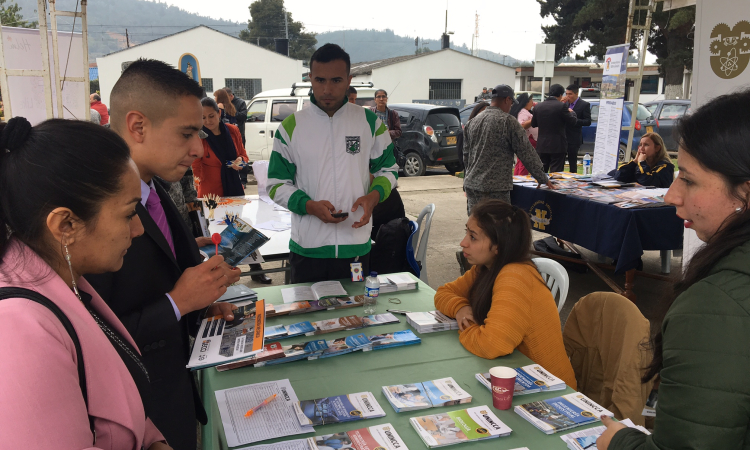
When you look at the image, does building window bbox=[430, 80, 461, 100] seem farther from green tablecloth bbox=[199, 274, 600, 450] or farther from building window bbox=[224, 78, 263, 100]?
green tablecloth bbox=[199, 274, 600, 450]

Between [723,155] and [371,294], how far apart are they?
1.48 metres

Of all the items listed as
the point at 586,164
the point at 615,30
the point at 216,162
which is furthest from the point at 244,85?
the point at 586,164

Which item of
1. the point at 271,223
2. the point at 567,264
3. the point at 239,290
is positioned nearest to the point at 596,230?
the point at 567,264

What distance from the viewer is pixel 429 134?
34.0 ft

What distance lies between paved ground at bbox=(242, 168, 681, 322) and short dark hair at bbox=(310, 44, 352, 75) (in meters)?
1.90

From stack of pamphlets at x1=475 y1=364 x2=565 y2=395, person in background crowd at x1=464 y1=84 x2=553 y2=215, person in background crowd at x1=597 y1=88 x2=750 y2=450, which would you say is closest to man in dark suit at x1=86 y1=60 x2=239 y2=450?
stack of pamphlets at x1=475 y1=364 x2=565 y2=395

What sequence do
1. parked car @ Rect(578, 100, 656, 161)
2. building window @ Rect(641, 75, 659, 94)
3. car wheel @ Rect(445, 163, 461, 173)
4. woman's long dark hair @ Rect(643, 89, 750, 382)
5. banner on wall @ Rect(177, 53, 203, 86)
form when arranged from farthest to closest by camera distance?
1. building window @ Rect(641, 75, 659, 94)
2. parked car @ Rect(578, 100, 656, 161)
3. car wheel @ Rect(445, 163, 461, 173)
4. banner on wall @ Rect(177, 53, 203, 86)
5. woman's long dark hair @ Rect(643, 89, 750, 382)

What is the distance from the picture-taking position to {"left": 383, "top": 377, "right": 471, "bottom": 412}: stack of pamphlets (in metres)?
1.47

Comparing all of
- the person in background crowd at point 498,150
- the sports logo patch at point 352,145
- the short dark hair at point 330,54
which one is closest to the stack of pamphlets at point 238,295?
the sports logo patch at point 352,145

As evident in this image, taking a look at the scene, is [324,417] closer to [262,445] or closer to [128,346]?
[262,445]

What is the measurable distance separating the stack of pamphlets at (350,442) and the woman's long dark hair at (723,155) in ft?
2.66

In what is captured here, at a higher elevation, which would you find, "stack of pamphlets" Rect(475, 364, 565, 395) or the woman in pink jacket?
the woman in pink jacket

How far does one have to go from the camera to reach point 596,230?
4137 millimetres

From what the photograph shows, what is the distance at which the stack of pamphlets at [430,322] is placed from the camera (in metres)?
2.04
